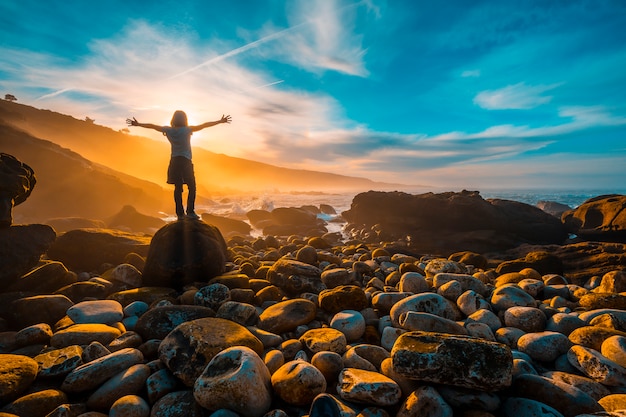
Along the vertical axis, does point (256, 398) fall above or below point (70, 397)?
above

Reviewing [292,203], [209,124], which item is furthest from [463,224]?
[292,203]

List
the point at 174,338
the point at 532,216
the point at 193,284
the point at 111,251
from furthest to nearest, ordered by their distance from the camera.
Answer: the point at 532,216 < the point at 111,251 < the point at 193,284 < the point at 174,338

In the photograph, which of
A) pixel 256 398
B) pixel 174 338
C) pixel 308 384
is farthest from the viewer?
pixel 174 338

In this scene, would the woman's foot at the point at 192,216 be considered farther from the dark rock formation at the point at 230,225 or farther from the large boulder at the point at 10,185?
the dark rock formation at the point at 230,225

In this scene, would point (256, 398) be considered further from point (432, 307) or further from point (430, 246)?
point (430, 246)

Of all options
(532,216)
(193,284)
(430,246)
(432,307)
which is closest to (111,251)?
(193,284)

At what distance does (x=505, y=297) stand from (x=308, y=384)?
371 centimetres

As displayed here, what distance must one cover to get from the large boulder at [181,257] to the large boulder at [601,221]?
64.3 ft

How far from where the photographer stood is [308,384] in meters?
2.60

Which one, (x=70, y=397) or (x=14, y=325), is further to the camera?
(x=14, y=325)

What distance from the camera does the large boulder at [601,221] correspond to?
48.5 feet

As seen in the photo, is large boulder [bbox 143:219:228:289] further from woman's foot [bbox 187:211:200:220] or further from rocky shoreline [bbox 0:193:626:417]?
woman's foot [bbox 187:211:200:220]

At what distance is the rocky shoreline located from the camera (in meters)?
2.47

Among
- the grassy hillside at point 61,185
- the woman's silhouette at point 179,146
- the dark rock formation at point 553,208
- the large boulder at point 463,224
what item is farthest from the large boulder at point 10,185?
the dark rock formation at point 553,208
